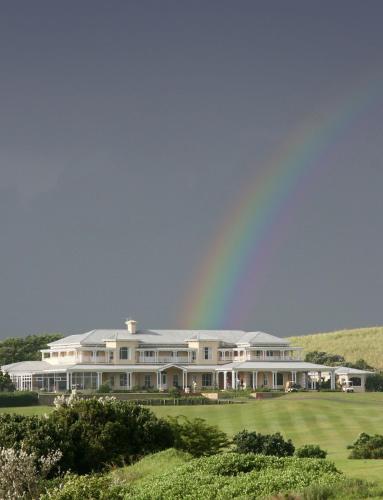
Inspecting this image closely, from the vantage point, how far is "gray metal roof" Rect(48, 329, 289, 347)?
129 metres

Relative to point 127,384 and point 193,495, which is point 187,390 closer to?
point 127,384

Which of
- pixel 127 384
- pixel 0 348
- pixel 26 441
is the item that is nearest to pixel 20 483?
pixel 26 441

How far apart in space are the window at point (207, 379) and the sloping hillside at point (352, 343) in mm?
38141

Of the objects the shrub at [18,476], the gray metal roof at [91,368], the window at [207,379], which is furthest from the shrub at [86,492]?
the window at [207,379]

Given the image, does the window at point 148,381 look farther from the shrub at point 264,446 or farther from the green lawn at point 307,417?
the shrub at point 264,446

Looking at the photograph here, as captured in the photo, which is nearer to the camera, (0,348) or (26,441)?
(26,441)

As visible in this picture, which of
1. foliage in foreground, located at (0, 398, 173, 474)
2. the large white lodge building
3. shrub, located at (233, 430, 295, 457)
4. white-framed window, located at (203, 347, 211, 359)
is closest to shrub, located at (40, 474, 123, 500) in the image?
foliage in foreground, located at (0, 398, 173, 474)

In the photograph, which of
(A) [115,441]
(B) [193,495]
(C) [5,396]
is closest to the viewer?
(B) [193,495]

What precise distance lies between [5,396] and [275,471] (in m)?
75.9

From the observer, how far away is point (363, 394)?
356 ft

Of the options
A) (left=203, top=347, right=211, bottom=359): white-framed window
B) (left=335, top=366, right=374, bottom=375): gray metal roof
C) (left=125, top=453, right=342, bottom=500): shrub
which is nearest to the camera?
(left=125, top=453, right=342, bottom=500): shrub

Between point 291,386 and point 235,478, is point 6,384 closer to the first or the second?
point 291,386

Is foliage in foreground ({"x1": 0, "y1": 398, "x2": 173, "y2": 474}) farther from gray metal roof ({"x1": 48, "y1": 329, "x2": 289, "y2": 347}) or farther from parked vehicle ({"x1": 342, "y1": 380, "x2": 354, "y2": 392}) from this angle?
gray metal roof ({"x1": 48, "y1": 329, "x2": 289, "y2": 347})

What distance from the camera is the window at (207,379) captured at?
126m
